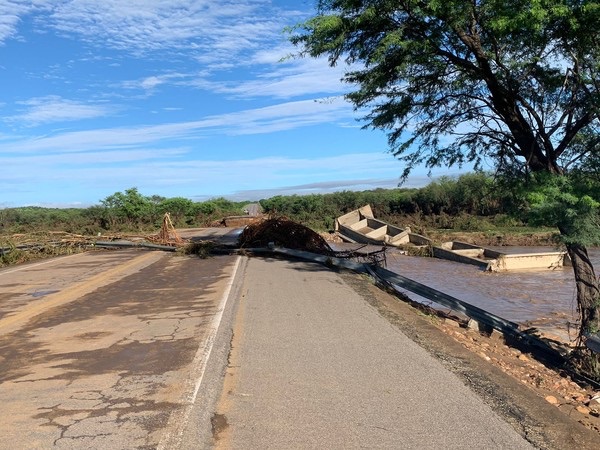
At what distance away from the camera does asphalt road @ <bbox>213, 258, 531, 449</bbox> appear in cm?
428

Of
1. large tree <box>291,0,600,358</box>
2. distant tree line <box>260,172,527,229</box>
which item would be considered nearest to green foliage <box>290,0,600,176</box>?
large tree <box>291,0,600,358</box>

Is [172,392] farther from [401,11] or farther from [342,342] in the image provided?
[401,11]

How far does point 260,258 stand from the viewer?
1900cm

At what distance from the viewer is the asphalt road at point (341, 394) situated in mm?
4281

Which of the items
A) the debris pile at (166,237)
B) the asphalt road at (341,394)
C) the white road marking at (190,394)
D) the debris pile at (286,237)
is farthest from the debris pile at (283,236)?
the white road marking at (190,394)

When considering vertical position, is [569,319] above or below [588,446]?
below

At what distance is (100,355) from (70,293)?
546cm

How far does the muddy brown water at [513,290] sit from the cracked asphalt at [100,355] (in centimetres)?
826

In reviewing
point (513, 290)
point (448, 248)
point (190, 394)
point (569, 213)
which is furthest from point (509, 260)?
point (190, 394)

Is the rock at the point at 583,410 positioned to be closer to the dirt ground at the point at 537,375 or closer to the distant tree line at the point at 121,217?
the dirt ground at the point at 537,375

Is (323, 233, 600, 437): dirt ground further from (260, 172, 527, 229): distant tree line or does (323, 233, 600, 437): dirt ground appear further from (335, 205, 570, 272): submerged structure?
(260, 172, 527, 229): distant tree line

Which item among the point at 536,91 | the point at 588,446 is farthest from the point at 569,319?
the point at 588,446

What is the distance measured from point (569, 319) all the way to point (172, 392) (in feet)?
44.2

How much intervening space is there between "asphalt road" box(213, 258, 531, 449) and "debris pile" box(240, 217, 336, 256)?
10.7 m
